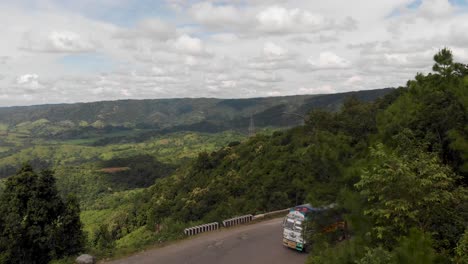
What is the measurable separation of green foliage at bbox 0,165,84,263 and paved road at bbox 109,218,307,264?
14.6 feet

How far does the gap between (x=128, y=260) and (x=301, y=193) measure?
1869cm

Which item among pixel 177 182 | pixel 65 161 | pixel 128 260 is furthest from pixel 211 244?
pixel 65 161

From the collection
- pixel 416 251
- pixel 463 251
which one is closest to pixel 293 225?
pixel 463 251

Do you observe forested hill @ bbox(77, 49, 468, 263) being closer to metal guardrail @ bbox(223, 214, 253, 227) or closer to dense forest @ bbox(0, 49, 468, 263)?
dense forest @ bbox(0, 49, 468, 263)

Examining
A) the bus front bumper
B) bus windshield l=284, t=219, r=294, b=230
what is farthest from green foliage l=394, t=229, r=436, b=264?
the bus front bumper

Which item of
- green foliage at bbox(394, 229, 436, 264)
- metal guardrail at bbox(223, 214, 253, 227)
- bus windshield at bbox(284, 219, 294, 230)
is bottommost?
metal guardrail at bbox(223, 214, 253, 227)

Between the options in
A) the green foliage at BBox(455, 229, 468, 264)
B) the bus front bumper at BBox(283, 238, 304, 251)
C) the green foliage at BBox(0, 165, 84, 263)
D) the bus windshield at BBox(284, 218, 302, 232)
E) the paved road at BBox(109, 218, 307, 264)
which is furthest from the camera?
the green foliage at BBox(0, 165, 84, 263)

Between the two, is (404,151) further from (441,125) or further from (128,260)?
(128,260)

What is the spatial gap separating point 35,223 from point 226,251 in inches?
382

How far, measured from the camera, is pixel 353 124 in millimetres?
24766

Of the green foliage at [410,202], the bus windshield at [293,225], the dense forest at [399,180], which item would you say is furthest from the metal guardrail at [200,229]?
the green foliage at [410,202]

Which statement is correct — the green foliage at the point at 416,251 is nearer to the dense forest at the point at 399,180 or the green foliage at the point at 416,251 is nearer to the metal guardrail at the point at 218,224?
the dense forest at the point at 399,180

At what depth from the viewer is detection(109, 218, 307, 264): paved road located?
17.0 metres

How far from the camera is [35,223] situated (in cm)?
1919
